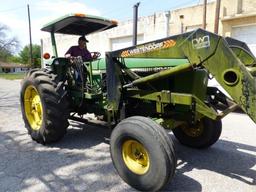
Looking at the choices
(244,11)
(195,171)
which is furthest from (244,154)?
(244,11)

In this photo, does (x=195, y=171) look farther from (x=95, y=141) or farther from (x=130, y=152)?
(x=95, y=141)

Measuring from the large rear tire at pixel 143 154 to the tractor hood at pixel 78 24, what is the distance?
2.25 m

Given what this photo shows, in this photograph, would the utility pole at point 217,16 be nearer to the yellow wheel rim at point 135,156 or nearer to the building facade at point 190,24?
the building facade at point 190,24

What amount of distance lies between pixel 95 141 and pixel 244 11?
9338mm

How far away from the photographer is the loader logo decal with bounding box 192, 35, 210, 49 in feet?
11.1

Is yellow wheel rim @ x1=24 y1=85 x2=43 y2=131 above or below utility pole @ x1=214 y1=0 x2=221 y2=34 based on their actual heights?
below

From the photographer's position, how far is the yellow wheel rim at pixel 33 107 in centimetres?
564

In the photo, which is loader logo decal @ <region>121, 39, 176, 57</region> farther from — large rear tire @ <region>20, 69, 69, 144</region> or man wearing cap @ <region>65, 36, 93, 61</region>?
man wearing cap @ <region>65, 36, 93, 61</region>

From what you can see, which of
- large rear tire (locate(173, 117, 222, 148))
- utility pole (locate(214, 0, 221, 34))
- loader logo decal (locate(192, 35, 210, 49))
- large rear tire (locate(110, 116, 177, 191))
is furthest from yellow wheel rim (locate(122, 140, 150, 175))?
utility pole (locate(214, 0, 221, 34))

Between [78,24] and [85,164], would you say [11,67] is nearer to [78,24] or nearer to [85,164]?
[78,24]

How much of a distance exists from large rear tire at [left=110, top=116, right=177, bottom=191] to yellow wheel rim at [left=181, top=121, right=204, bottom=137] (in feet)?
4.99

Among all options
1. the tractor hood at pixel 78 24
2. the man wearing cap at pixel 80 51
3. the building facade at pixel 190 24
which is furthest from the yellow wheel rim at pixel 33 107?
the building facade at pixel 190 24

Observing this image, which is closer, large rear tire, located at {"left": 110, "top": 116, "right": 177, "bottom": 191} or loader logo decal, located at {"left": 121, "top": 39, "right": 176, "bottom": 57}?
large rear tire, located at {"left": 110, "top": 116, "right": 177, "bottom": 191}

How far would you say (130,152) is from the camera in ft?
12.7
